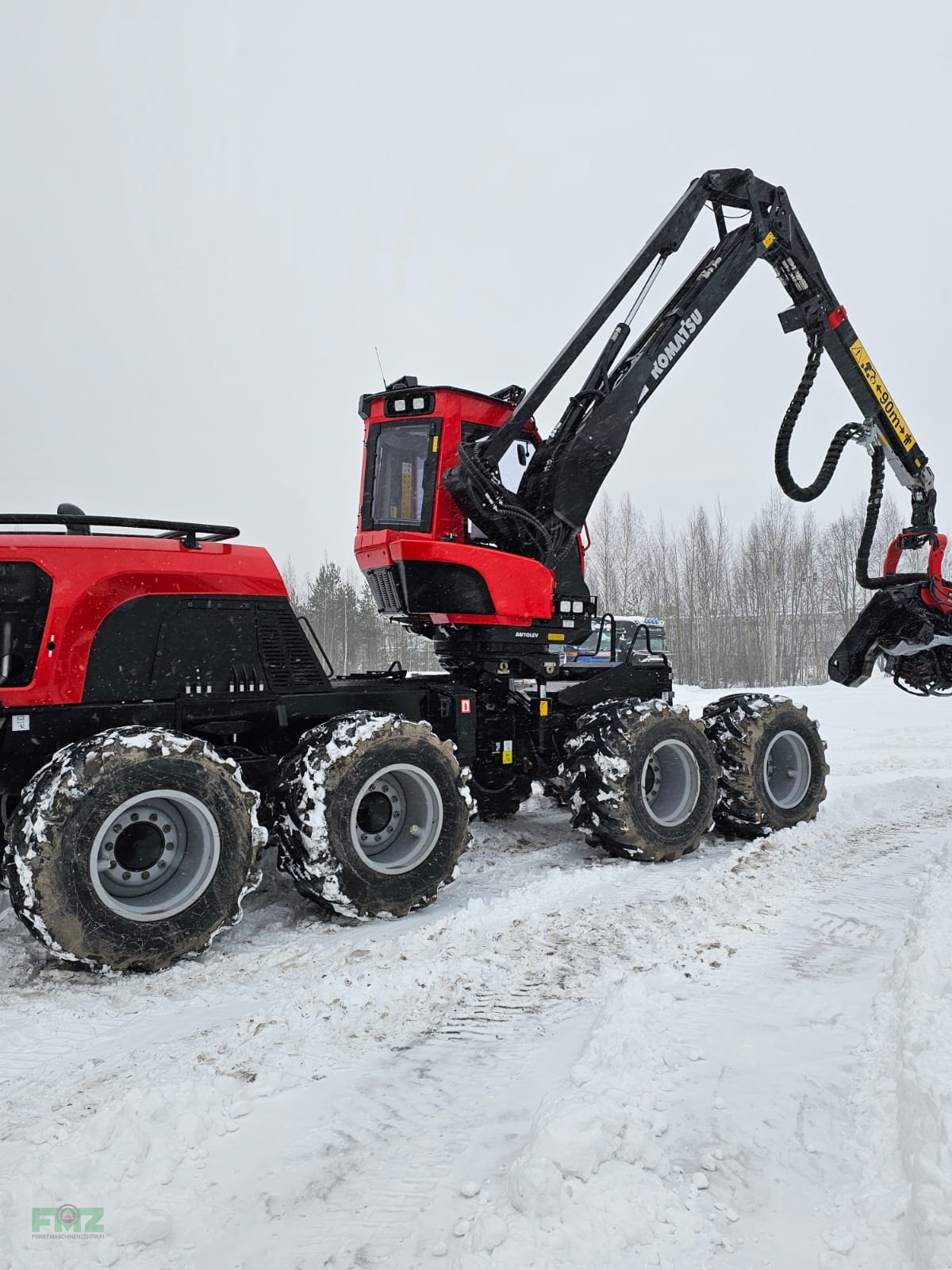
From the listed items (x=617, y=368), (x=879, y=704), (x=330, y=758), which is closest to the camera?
(x=330, y=758)

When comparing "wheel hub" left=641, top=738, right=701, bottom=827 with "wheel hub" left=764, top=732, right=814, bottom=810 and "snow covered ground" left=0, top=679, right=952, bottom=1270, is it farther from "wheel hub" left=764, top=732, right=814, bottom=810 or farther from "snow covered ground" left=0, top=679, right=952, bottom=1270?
"snow covered ground" left=0, top=679, right=952, bottom=1270

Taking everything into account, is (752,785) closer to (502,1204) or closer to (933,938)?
(933,938)

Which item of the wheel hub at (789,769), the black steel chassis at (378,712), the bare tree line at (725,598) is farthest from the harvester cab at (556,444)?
the bare tree line at (725,598)

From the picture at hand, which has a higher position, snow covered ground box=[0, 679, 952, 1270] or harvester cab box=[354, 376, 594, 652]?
harvester cab box=[354, 376, 594, 652]

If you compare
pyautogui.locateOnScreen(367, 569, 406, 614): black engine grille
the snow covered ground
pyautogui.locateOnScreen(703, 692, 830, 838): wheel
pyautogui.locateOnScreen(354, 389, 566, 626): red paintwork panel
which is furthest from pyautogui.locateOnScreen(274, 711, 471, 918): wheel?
pyautogui.locateOnScreen(703, 692, 830, 838): wheel

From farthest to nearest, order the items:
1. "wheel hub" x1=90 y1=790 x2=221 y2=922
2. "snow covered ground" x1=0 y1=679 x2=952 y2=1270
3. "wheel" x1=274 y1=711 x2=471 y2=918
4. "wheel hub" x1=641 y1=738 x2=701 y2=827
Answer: "wheel hub" x1=641 y1=738 x2=701 y2=827 < "wheel" x1=274 y1=711 x2=471 y2=918 < "wheel hub" x1=90 y1=790 x2=221 y2=922 < "snow covered ground" x1=0 y1=679 x2=952 y2=1270

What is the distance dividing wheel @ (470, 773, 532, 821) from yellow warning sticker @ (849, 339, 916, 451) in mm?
5363

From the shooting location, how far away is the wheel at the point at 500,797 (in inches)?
281

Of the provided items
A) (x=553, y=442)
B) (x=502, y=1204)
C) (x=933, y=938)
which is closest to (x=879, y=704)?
(x=553, y=442)

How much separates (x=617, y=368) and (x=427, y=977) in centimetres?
540

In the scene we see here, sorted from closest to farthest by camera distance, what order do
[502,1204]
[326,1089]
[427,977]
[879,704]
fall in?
[502,1204] < [326,1089] < [427,977] < [879,704]

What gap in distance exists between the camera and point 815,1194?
7.42ft

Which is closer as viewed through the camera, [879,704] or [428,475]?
[428,475]

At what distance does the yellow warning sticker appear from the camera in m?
8.26
